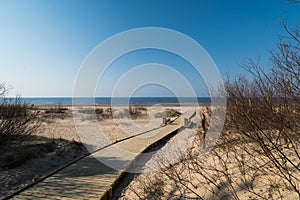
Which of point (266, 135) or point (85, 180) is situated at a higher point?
point (266, 135)

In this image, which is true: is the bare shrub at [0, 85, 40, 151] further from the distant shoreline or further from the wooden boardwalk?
the wooden boardwalk

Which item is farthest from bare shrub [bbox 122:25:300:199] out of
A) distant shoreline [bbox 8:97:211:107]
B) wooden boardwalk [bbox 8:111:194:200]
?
distant shoreline [bbox 8:97:211:107]

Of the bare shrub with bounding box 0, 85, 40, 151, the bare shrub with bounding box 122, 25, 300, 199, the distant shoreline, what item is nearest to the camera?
the bare shrub with bounding box 122, 25, 300, 199

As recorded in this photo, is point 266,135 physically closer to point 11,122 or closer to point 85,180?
point 85,180

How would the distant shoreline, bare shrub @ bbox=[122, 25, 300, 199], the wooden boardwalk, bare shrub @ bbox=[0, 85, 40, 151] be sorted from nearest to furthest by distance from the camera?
bare shrub @ bbox=[122, 25, 300, 199] < the wooden boardwalk < bare shrub @ bbox=[0, 85, 40, 151] < the distant shoreline

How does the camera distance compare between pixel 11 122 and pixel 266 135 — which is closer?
pixel 266 135

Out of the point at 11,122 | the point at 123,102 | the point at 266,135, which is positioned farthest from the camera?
the point at 123,102

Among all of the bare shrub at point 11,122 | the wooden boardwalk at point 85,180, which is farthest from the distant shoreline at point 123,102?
the wooden boardwalk at point 85,180

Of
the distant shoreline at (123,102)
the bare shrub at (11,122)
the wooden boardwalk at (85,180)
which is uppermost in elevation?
the distant shoreline at (123,102)

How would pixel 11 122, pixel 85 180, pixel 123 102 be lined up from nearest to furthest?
pixel 85 180
pixel 11 122
pixel 123 102

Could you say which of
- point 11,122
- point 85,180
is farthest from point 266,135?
point 11,122

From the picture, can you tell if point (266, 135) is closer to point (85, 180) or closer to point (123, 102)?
point (85, 180)

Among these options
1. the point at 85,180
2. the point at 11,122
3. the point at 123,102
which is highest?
the point at 123,102

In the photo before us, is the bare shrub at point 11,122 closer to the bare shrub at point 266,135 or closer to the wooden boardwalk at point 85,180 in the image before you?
the wooden boardwalk at point 85,180
